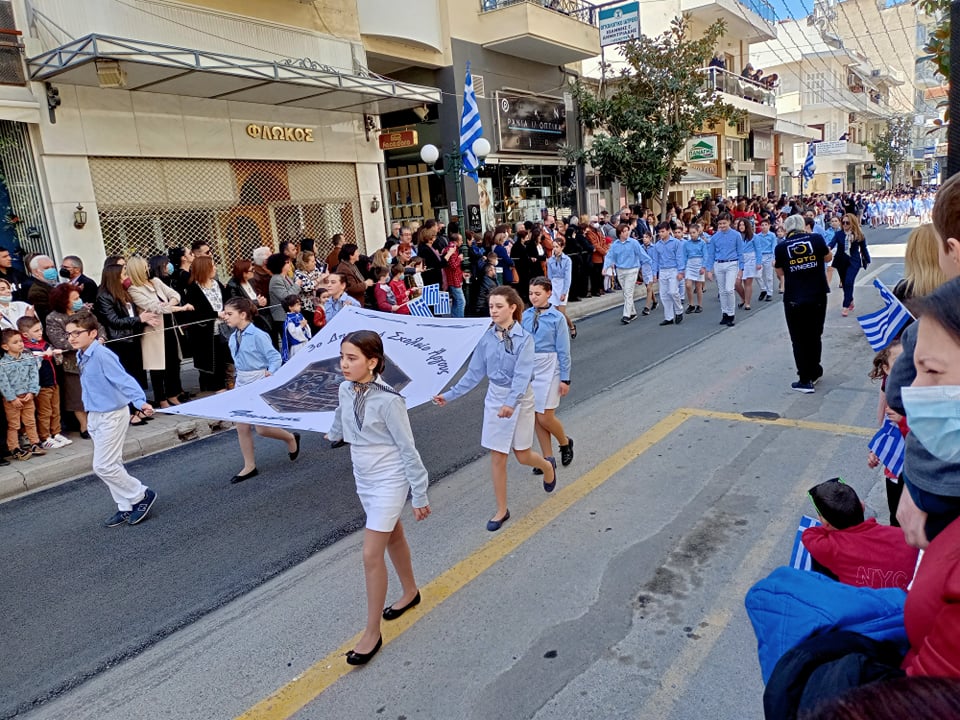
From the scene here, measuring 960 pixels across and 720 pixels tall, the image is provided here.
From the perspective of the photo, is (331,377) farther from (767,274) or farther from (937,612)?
(767,274)

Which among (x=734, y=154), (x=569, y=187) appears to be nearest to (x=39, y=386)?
(x=569, y=187)

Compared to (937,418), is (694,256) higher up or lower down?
lower down

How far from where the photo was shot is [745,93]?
36750 mm

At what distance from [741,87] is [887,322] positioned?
36602 mm

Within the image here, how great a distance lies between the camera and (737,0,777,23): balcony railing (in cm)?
3395

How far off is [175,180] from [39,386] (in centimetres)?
670

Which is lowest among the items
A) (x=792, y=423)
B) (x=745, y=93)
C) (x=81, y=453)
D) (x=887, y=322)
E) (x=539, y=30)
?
(x=792, y=423)

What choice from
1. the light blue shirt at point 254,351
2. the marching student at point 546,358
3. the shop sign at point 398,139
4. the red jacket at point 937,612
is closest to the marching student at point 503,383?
the marching student at point 546,358

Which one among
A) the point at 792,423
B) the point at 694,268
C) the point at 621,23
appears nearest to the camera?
the point at 792,423

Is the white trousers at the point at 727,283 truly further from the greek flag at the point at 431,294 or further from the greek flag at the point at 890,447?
the greek flag at the point at 890,447

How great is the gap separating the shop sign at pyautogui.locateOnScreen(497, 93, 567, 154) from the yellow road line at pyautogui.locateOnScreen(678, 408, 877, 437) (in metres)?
15.3

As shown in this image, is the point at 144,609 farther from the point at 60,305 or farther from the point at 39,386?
the point at 60,305

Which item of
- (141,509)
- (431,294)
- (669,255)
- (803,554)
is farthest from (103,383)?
(669,255)

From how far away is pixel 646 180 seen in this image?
21.8 metres
